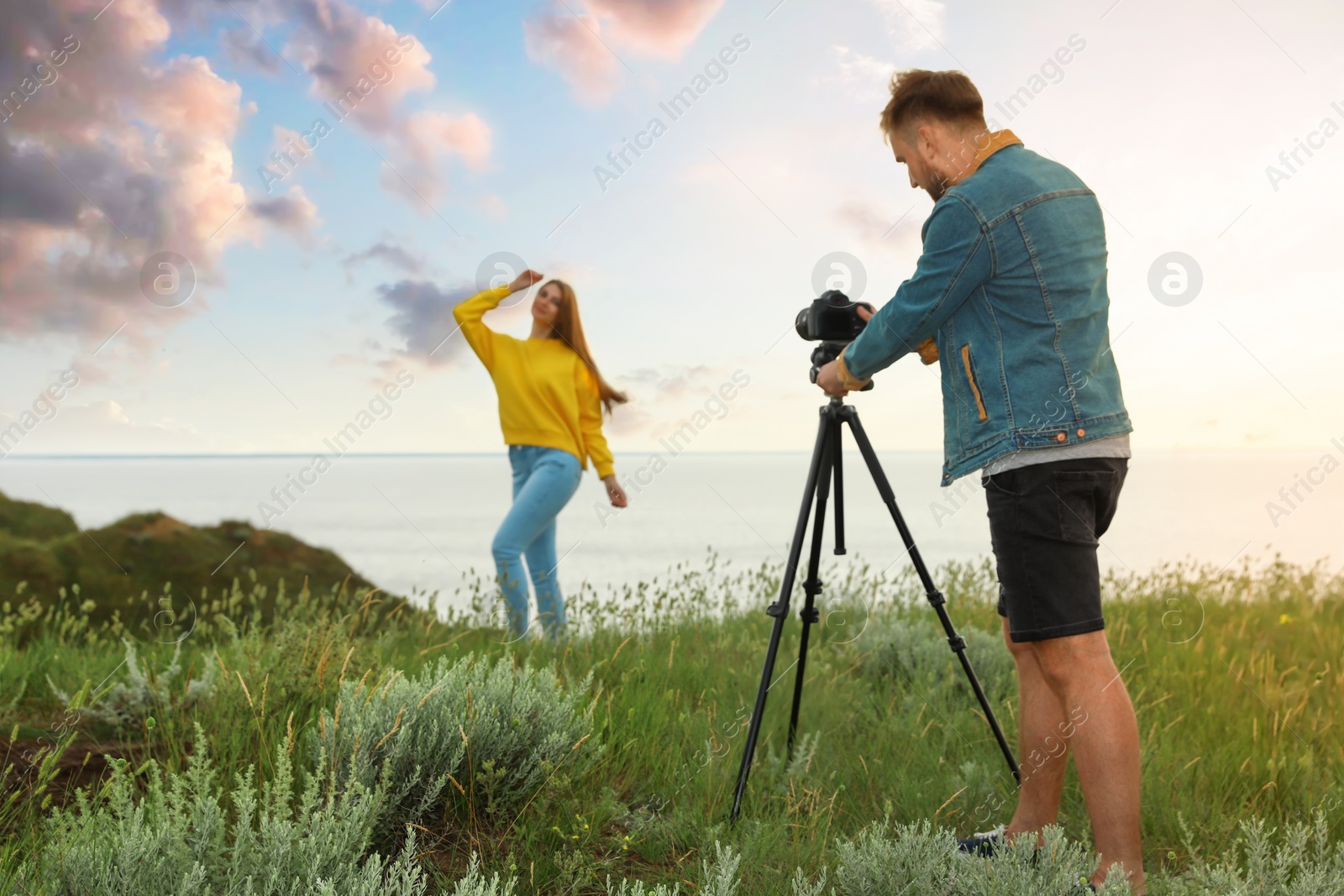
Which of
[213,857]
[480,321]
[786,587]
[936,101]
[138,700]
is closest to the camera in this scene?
[213,857]

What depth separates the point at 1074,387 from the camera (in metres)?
2.88

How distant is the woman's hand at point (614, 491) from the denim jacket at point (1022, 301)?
3.61m

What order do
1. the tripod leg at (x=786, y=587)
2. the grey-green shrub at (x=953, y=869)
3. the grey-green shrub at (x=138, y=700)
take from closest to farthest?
the grey-green shrub at (x=953, y=869) → the tripod leg at (x=786, y=587) → the grey-green shrub at (x=138, y=700)

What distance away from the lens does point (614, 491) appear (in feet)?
21.2

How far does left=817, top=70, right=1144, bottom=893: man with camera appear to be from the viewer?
2.86 m

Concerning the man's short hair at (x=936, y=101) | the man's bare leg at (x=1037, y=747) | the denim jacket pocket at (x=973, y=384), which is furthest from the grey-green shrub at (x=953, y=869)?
the man's short hair at (x=936, y=101)

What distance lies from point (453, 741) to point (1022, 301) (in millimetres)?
2560

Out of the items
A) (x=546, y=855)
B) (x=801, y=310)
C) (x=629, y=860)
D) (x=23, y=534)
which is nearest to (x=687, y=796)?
(x=629, y=860)

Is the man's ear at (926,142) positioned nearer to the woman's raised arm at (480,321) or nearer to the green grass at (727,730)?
the green grass at (727,730)

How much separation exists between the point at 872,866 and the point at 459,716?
151 centimetres

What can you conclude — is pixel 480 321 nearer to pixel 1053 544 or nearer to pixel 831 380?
pixel 831 380

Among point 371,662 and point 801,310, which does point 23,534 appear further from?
point 801,310

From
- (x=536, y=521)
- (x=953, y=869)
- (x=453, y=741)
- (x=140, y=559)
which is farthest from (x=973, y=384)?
(x=140, y=559)

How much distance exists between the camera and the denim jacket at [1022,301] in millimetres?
2881
